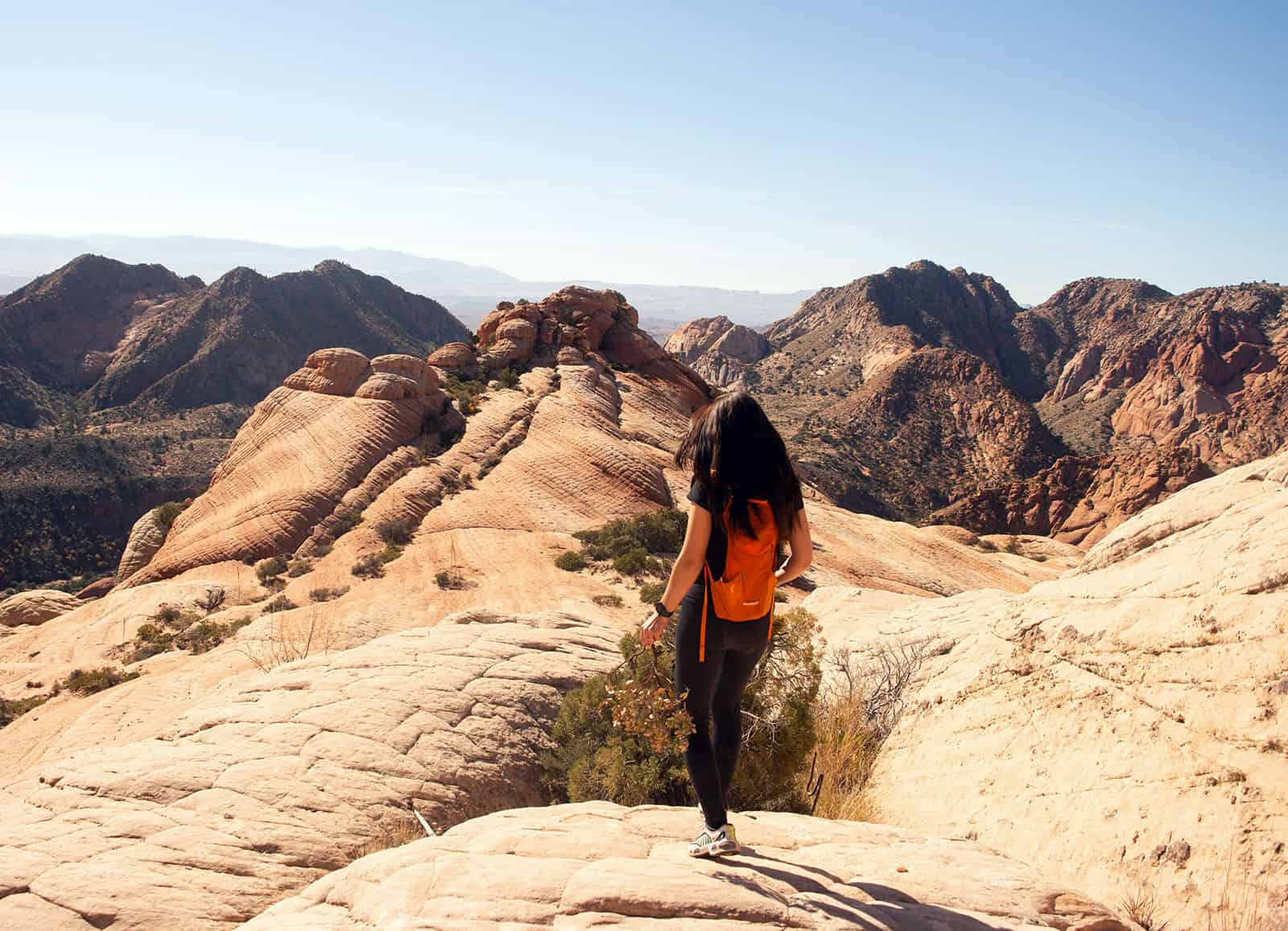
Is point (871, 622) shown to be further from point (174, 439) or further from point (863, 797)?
point (174, 439)

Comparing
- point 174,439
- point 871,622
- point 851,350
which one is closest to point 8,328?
point 174,439

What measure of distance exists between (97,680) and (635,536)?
1195 cm

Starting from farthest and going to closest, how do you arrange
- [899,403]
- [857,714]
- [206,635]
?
[899,403]
[206,635]
[857,714]

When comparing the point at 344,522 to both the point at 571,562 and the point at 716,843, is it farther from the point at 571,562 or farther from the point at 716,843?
the point at 716,843

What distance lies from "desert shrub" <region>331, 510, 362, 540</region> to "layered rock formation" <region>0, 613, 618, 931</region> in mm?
12911

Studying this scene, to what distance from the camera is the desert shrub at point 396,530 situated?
20.2 m

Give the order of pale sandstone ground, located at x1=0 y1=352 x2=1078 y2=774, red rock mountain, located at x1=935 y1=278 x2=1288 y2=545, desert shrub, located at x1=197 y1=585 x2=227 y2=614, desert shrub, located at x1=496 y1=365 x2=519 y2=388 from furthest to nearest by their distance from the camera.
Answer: red rock mountain, located at x1=935 y1=278 x2=1288 y2=545, desert shrub, located at x1=496 y1=365 x2=519 y2=388, desert shrub, located at x1=197 y1=585 x2=227 y2=614, pale sandstone ground, located at x1=0 y1=352 x2=1078 y2=774

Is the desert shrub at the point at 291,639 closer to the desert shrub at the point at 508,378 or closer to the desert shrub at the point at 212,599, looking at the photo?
the desert shrub at the point at 212,599

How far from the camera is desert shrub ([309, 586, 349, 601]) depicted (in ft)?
55.7

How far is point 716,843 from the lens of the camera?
3.72m

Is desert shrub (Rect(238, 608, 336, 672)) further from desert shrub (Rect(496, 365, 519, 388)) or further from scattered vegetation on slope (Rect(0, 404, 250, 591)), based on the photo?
scattered vegetation on slope (Rect(0, 404, 250, 591))

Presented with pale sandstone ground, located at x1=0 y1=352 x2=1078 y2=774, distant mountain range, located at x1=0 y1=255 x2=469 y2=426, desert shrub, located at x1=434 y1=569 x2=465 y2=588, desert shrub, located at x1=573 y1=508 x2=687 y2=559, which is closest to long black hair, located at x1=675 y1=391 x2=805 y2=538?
pale sandstone ground, located at x1=0 y1=352 x2=1078 y2=774

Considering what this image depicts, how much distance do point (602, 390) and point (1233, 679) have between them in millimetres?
28674

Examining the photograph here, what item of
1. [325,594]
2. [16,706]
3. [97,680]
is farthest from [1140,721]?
[16,706]
